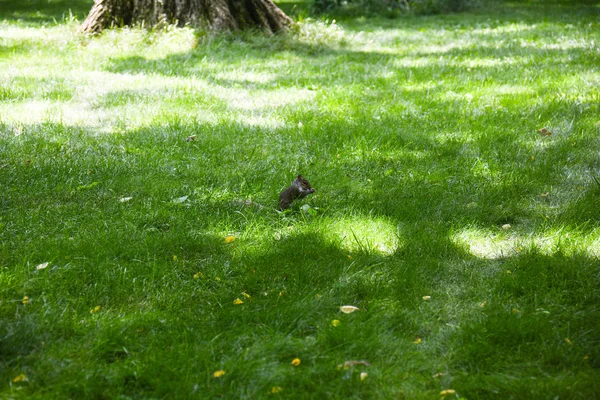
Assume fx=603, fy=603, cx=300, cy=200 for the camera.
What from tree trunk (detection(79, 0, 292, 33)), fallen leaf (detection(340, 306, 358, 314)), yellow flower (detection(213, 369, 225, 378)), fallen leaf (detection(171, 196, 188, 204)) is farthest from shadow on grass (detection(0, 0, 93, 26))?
yellow flower (detection(213, 369, 225, 378))

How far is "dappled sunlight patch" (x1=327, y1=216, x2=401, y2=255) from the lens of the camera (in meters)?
3.64

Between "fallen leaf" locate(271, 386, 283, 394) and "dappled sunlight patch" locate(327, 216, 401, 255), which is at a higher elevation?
"dappled sunlight patch" locate(327, 216, 401, 255)

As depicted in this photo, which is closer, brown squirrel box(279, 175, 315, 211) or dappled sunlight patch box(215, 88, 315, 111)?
brown squirrel box(279, 175, 315, 211)

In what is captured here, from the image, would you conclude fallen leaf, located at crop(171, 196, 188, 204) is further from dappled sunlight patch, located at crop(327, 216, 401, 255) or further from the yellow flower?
the yellow flower

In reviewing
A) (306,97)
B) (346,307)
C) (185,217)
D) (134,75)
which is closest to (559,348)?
(346,307)

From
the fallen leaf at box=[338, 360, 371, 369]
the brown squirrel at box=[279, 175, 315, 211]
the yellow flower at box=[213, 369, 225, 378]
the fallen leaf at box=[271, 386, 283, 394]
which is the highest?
the brown squirrel at box=[279, 175, 315, 211]

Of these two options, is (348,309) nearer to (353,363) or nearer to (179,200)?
(353,363)

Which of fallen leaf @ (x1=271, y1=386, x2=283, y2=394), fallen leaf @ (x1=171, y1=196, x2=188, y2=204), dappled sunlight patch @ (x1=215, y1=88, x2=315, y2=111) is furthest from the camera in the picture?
dappled sunlight patch @ (x1=215, y1=88, x2=315, y2=111)

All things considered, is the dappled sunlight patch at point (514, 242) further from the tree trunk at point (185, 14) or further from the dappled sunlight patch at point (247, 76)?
the tree trunk at point (185, 14)

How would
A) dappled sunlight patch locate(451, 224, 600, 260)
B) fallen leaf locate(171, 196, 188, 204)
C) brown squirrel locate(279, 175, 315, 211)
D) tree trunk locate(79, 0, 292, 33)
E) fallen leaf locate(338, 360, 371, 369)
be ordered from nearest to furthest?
fallen leaf locate(338, 360, 371, 369)
dappled sunlight patch locate(451, 224, 600, 260)
brown squirrel locate(279, 175, 315, 211)
fallen leaf locate(171, 196, 188, 204)
tree trunk locate(79, 0, 292, 33)

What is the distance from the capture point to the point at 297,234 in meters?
3.77

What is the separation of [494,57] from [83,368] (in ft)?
26.7

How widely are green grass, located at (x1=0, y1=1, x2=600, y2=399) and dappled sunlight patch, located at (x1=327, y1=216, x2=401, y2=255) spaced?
0.05 ft

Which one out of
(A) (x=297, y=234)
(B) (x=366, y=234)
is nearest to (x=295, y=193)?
(A) (x=297, y=234)
